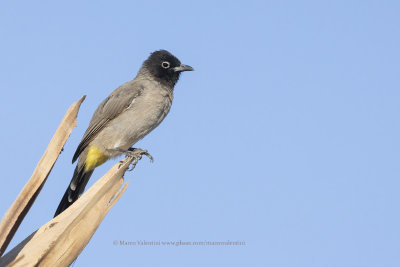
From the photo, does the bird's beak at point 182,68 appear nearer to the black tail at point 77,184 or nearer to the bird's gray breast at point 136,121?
the bird's gray breast at point 136,121

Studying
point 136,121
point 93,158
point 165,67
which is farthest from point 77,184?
point 165,67

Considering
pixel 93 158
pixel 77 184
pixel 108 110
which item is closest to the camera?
pixel 77 184

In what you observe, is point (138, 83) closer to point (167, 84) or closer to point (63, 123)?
point (167, 84)

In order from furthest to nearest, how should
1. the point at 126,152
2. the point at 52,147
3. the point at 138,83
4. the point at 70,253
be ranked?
the point at 138,83 → the point at 126,152 → the point at 52,147 → the point at 70,253

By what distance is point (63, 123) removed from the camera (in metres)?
4.54

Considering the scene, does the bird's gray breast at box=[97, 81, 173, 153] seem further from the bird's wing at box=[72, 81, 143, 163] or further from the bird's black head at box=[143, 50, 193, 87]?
the bird's black head at box=[143, 50, 193, 87]

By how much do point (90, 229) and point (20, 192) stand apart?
1.93ft

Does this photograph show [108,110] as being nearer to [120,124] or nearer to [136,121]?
[120,124]

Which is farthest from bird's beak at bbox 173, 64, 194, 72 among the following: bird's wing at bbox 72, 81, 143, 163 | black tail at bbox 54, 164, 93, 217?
black tail at bbox 54, 164, 93, 217

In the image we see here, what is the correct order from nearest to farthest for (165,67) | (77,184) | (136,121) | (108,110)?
(77,184)
(136,121)
(108,110)
(165,67)

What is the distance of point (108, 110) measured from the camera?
843 cm

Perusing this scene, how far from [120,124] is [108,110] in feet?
1.10

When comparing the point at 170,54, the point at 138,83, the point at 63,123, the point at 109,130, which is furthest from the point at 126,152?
the point at 63,123

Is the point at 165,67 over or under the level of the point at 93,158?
over
